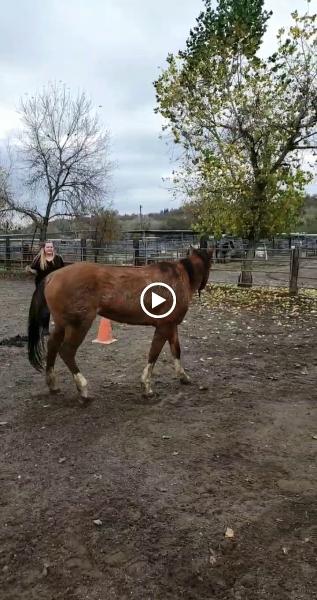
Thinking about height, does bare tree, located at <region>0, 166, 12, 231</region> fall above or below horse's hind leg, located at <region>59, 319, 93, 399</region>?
above

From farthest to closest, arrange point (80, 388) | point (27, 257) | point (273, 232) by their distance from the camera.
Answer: point (27, 257) < point (273, 232) < point (80, 388)

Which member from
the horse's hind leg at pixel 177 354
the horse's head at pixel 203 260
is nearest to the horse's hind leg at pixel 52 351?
the horse's hind leg at pixel 177 354

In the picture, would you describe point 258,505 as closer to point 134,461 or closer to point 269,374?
point 134,461

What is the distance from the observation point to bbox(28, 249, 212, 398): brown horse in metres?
4.61

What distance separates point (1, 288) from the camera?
15.7 meters

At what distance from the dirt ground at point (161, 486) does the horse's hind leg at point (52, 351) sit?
141 millimetres

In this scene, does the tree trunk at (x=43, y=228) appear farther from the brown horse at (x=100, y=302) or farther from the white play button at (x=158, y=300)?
the white play button at (x=158, y=300)

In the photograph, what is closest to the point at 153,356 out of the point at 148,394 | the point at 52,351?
the point at 148,394

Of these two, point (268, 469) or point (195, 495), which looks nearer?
point (195, 495)

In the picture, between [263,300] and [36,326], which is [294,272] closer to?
[263,300]

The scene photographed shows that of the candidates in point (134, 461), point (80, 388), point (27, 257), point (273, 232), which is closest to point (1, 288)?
point (27, 257)

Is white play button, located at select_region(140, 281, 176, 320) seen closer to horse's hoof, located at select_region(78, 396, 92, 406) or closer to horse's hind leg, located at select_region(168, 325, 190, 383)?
horse's hind leg, located at select_region(168, 325, 190, 383)

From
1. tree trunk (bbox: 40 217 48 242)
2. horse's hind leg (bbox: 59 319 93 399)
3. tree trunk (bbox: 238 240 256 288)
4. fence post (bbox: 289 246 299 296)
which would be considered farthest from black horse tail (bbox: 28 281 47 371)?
tree trunk (bbox: 40 217 48 242)

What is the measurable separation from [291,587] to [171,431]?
6.27ft
